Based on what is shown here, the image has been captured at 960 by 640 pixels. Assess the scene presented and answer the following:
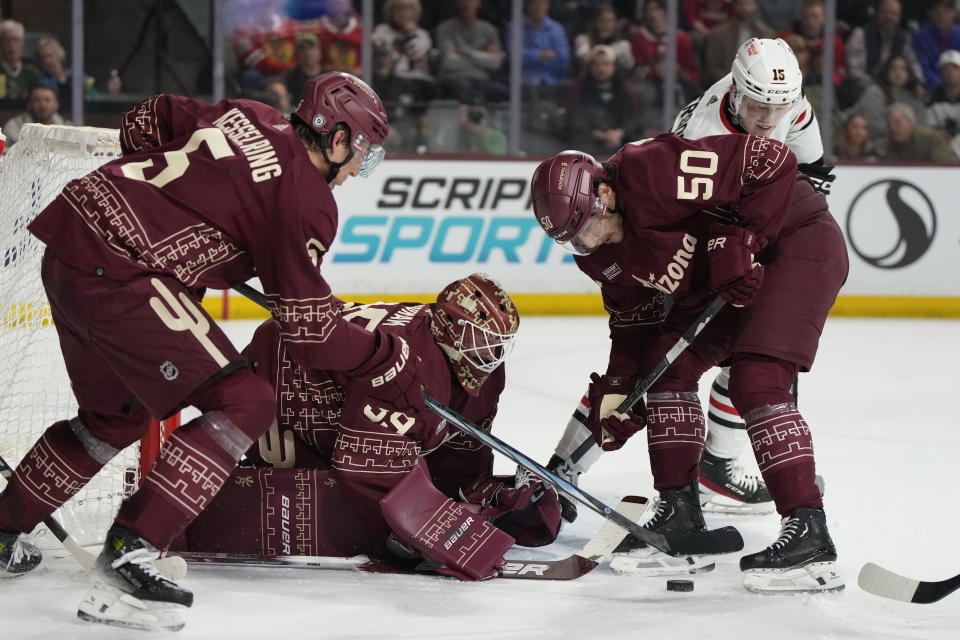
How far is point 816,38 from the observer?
24.0ft

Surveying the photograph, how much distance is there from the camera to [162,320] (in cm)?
244

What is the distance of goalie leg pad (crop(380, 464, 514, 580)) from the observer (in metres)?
2.77

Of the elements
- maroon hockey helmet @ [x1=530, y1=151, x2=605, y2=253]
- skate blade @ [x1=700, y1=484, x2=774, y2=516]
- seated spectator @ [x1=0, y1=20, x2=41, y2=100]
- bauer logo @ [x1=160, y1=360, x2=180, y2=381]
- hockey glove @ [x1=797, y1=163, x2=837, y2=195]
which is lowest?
skate blade @ [x1=700, y1=484, x2=774, y2=516]

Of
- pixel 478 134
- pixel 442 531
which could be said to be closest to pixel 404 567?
pixel 442 531

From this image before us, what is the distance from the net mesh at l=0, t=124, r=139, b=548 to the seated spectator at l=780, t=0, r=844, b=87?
498 centimetres

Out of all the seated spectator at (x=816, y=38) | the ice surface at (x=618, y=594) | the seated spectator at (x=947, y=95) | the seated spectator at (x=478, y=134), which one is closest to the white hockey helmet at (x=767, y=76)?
the ice surface at (x=618, y=594)

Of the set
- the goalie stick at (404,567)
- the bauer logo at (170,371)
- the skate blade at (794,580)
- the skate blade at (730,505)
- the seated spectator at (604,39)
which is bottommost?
the skate blade at (730,505)

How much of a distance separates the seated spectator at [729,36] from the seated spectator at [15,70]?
3567 millimetres

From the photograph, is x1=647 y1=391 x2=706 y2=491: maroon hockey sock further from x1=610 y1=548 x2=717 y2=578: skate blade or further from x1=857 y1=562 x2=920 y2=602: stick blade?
x1=857 y1=562 x2=920 y2=602: stick blade

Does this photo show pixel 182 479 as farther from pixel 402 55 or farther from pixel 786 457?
pixel 402 55

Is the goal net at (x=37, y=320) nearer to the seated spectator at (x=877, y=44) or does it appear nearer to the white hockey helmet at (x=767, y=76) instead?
the white hockey helmet at (x=767, y=76)

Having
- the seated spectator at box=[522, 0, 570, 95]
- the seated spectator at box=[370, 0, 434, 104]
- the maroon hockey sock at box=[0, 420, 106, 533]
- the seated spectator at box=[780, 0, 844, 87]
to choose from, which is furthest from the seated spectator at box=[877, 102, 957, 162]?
the maroon hockey sock at box=[0, 420, 106, 533]

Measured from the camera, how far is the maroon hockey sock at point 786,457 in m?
2.78

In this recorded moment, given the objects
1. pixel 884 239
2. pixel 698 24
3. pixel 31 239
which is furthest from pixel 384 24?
pixel 31 239
